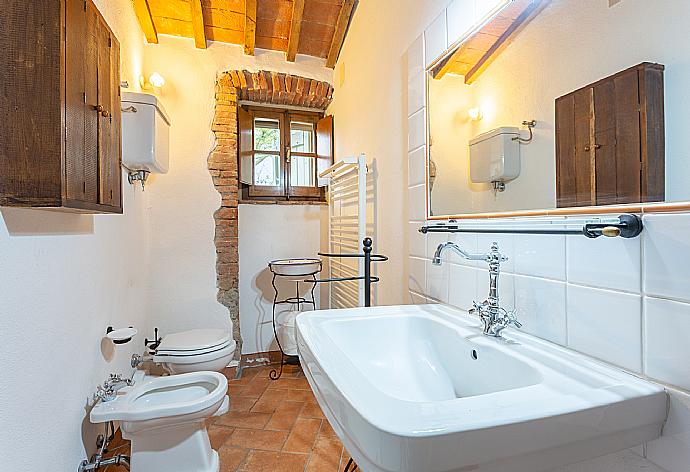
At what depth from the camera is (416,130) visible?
5.22 feet

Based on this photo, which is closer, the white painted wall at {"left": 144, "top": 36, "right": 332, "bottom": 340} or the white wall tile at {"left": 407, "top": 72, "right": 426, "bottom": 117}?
the white wall tile at {"left": 407, "top": 72, "right": 426, "bottom": 117}

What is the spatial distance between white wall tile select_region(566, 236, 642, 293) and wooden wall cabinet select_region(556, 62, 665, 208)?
84mm

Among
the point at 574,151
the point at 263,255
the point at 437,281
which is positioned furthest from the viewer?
the point at 263,255

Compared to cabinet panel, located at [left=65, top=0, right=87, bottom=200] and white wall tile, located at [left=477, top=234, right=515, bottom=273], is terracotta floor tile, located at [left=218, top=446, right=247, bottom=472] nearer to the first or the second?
cabinet panel, located at [left=65, top=0, right=87, bottom=200]

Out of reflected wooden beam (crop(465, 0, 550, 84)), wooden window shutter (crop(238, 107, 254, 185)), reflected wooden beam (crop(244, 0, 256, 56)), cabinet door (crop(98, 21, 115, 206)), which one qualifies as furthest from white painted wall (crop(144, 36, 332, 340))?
reflected wooden beam (crop(465, 0, 550, 84))

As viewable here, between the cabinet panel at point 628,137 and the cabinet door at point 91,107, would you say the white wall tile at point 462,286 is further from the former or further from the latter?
the cabinet door at point 91,107

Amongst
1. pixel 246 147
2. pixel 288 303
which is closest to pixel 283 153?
pixel 246 147

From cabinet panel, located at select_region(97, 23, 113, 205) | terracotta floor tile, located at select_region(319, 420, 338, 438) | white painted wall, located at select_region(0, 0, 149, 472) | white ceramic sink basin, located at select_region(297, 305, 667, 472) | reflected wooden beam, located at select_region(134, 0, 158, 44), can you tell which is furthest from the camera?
reflected wooden beam, located at select_region(134, 0, 158, 44)

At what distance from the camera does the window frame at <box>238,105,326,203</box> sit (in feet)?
10.7

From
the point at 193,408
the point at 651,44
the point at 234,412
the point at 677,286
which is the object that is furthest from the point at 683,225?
the point at 234,412

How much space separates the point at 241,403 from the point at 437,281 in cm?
170

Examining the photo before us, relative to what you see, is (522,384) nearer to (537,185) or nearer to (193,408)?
(537,185)

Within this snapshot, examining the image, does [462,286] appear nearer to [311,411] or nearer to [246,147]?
[311,411]

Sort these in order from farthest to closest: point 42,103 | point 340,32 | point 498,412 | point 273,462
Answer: point 340,32 → point 273,462 → point 42,103 → point 498,412
